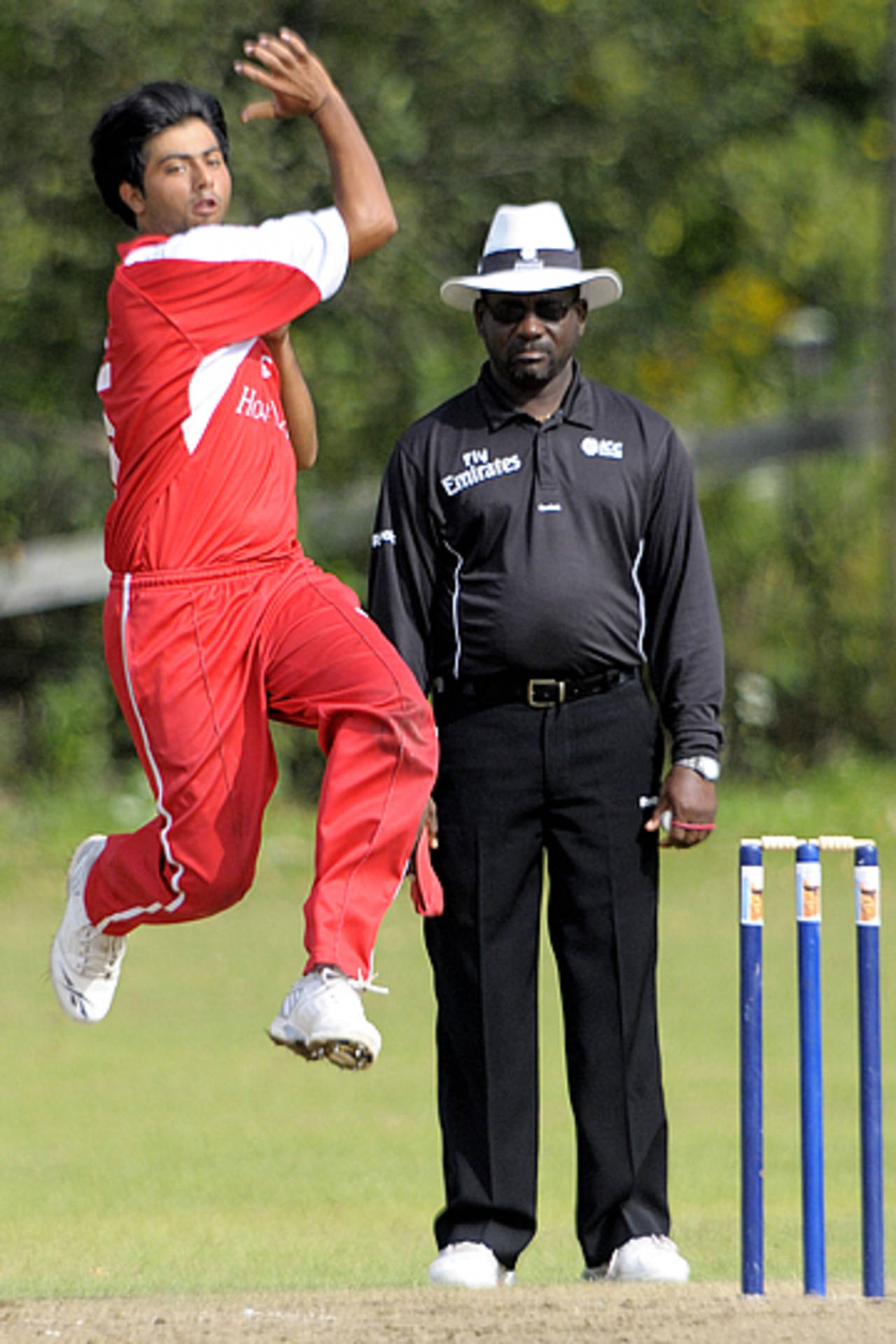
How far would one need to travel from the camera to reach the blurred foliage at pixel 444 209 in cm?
1580

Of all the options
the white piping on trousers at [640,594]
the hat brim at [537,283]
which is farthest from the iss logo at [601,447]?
the hat brim at [537,283]

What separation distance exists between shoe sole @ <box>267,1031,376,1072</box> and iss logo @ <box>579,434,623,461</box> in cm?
172

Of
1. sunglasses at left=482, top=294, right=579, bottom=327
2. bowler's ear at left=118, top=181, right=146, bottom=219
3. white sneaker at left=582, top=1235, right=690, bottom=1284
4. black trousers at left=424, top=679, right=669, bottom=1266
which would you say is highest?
bowler's ear at left=118, top=181, right=146, bottom=219

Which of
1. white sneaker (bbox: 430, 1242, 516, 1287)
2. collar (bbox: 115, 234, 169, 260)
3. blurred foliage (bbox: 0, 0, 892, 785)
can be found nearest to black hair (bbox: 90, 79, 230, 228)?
collar (bbox: 115, 234, 169, 260)

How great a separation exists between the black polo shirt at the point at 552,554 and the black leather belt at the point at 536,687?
1.0 inches

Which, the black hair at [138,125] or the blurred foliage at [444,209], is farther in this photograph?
the blurred foliage at [444,209]

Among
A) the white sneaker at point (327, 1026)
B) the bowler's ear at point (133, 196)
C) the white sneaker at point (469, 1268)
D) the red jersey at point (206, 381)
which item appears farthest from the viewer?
the white sneaker at point (469, 1268)

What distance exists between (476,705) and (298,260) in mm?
1196

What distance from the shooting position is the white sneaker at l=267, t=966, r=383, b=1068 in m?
4.61

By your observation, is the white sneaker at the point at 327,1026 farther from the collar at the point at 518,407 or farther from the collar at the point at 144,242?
the collar at the point at 144,242

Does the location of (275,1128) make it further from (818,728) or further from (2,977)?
(818,728)

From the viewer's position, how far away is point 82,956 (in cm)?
560

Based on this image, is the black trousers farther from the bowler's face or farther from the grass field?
the bowler's face

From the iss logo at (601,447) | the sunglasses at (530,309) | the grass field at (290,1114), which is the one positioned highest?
the sunglasses at (530,309)
